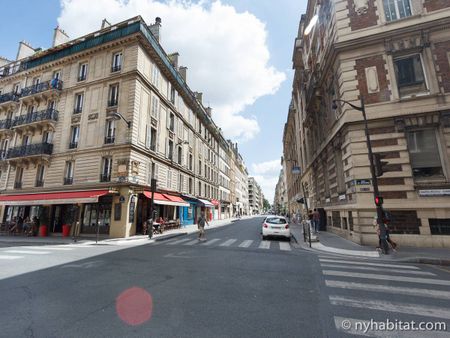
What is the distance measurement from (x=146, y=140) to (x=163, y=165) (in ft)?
12.0

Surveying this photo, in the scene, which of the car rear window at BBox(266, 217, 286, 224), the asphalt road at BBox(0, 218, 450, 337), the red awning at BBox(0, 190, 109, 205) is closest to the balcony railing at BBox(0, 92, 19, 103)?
the red awning at BBox(0, 190, 109, 205)

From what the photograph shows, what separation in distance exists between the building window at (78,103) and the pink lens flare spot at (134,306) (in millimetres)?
21090

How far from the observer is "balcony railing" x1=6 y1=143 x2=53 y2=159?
65.9ft

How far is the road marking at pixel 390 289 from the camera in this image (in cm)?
479

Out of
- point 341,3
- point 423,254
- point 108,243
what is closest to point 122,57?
point 108,243

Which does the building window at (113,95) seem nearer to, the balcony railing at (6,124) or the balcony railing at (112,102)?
the balcony railing at (112,102)

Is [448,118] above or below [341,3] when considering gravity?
below

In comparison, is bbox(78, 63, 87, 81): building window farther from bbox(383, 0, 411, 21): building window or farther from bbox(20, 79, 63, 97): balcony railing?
bbox(383, 0, 411, 21): building window

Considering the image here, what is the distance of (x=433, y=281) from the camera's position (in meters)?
5.74

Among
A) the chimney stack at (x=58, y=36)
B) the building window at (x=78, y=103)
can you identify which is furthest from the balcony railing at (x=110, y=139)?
the chimney stack at (x=58, y=36)

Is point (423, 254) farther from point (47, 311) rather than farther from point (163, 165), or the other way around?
point (163, 165)

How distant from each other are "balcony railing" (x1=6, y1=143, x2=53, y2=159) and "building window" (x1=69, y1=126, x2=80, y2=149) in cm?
218

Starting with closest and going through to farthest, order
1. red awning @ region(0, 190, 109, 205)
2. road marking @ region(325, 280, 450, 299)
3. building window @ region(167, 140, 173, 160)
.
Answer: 1. road marking @ region(325, 280, 450, 299)
2. red awning @ region(0, 190, 109, 205)
3. building window @ region(167, 140, 173, 160)

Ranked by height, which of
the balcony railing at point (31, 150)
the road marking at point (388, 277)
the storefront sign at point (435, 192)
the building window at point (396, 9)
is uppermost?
the building window at point (396, 9)
